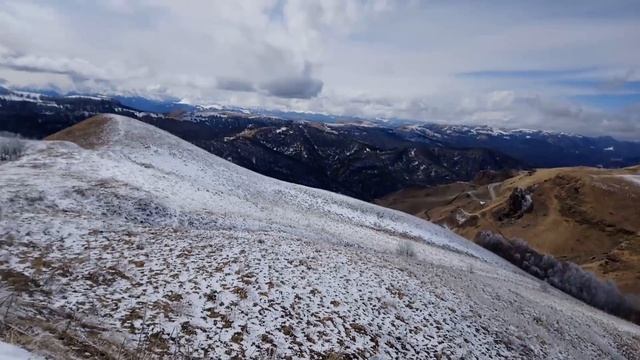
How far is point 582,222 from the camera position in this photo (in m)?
157

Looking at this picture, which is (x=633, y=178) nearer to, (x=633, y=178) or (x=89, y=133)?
(x=633, y=178)

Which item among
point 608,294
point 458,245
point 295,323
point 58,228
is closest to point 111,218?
point 58,228

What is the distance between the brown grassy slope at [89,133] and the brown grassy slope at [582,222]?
122518mm

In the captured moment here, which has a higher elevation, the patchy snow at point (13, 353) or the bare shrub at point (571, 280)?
the patchy snow at point (13, 353)

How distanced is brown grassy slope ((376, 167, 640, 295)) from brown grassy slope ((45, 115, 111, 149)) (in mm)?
122518

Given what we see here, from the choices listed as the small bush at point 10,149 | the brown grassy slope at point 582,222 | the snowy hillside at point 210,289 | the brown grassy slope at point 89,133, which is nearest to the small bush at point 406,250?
the snowy hillside at point 210,289

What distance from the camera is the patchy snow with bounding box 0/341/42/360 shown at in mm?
6883

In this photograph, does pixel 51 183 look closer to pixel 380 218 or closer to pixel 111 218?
pixel 111 218

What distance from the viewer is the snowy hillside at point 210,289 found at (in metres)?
13.5

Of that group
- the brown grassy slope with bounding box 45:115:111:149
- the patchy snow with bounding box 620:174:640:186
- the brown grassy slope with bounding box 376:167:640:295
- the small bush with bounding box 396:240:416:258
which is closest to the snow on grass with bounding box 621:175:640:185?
the patchy snow with bounding box 620:174:640:186

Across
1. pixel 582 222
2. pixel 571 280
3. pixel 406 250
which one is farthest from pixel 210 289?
pixel 582 222

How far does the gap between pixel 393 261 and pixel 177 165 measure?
2552cm

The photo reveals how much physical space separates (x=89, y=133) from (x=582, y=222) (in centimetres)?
16331

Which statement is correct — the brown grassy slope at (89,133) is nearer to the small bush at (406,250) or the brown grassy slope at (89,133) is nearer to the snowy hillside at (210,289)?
the snowy hillside at (210,289)
